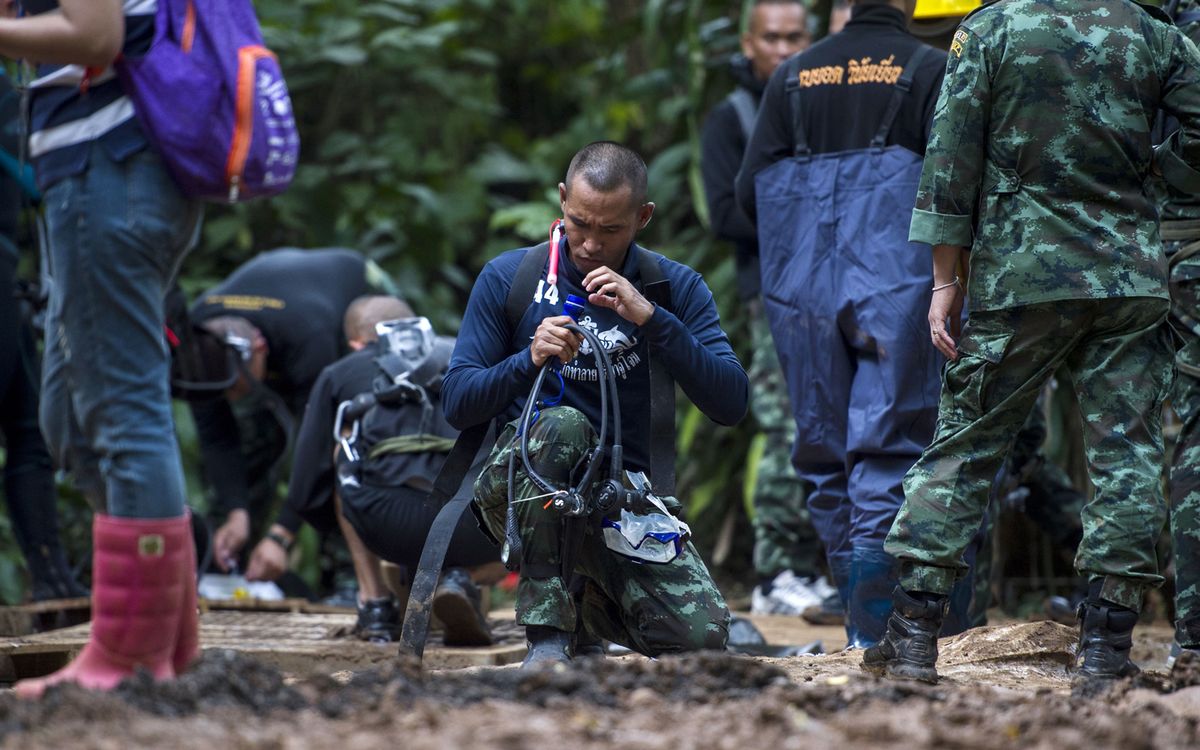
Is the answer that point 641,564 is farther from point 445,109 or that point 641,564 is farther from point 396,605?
point 445,109

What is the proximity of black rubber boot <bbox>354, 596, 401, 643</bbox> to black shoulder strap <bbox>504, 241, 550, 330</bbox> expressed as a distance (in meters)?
1.62

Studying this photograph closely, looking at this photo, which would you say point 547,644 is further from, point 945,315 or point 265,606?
point 265,606

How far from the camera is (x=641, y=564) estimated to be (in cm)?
356

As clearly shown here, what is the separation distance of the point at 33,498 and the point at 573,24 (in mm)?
5420

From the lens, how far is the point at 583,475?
3.44 metres

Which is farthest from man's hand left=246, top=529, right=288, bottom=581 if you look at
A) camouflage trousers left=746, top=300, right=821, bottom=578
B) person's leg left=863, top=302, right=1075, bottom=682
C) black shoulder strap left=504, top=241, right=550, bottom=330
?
person's leg left=863, top=302, right=1075, bottom=682

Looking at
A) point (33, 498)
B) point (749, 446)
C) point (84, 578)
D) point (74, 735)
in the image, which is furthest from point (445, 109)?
point (74, 735)

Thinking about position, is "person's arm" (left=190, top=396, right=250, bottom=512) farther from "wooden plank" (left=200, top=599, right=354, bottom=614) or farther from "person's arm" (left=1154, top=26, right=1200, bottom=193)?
"person's arm" (left=1154, top=26, right=1200, bottom=193)

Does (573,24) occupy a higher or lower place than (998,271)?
higher

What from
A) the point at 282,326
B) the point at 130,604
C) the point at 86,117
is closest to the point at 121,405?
the point at 130,604

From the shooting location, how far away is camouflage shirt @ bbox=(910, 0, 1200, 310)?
3.31 meters

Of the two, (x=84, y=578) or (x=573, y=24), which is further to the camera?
(x=573, y=24)

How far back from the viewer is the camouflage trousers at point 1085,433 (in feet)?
10.8

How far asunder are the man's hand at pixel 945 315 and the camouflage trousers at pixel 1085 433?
5 centimetres
